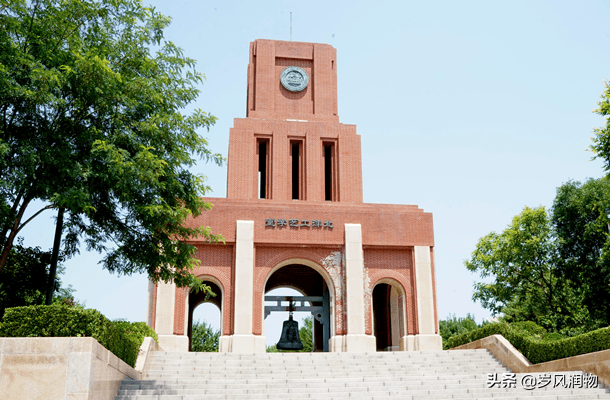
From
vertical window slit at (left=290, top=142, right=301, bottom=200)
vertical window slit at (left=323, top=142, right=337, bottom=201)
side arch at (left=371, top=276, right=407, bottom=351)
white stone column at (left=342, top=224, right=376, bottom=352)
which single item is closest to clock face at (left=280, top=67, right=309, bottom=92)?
vertical window slit at (left=290, top=142, right=301, bottom=200)

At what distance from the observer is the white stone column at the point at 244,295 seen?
66.4 ft

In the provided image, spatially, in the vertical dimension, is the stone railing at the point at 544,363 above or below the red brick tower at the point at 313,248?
below

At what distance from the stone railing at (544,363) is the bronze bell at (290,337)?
5540mm

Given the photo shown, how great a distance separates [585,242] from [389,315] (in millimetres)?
9615

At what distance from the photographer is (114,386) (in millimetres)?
11414

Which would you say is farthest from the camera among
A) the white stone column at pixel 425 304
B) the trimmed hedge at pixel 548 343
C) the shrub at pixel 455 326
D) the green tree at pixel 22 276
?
the shrub at pixel 455 326

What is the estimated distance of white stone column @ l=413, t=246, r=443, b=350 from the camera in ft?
69.9

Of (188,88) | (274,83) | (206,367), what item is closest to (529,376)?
(206,367)

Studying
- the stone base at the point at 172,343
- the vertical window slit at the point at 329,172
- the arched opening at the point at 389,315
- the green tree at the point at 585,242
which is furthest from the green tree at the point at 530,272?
the stone base at the point at 172,343

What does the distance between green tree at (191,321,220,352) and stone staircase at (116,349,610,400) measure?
31070 mm

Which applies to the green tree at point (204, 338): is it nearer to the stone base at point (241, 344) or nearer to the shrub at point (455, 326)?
the shrub at point (455, 326)

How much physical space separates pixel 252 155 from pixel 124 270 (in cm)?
1273

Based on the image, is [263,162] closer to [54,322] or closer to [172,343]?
[172,343]

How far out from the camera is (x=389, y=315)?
83.6ft
